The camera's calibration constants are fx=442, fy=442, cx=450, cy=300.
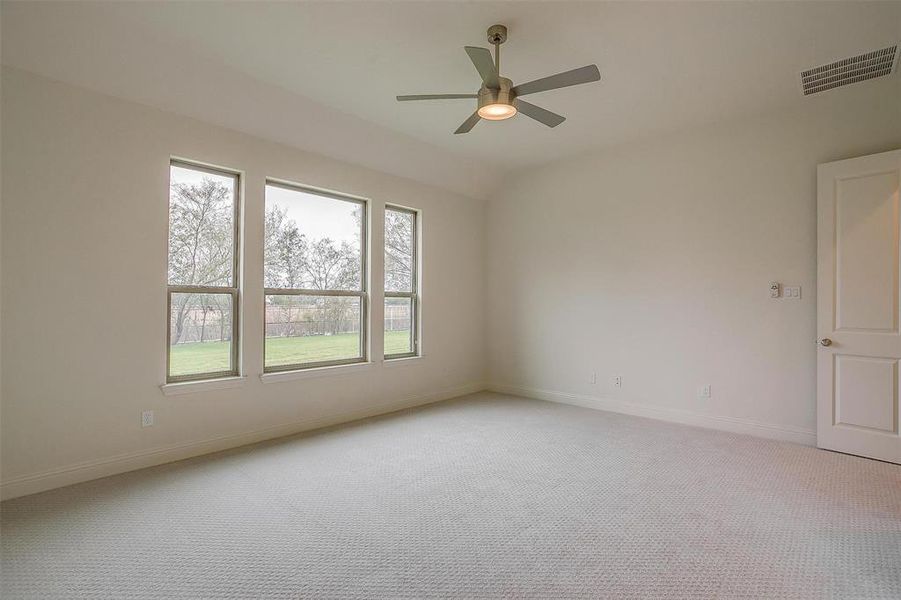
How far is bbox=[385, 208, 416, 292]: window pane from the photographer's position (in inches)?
203

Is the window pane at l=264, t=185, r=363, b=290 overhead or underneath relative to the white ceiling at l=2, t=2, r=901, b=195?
underneath

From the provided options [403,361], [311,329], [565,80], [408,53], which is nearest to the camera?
[565,80]

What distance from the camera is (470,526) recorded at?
2410 mm

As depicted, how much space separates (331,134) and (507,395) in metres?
3.78

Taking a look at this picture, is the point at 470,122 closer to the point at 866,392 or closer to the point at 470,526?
the point at 470,526

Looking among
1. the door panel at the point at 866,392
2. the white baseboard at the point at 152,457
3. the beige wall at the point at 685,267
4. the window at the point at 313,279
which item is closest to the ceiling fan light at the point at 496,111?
the window at the point at 313,279

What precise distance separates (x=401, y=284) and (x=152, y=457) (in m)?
2.94

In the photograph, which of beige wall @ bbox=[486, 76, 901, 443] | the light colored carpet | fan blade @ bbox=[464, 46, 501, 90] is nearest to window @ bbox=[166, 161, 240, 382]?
the light colored carpet

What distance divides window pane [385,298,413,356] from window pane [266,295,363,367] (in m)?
0.40

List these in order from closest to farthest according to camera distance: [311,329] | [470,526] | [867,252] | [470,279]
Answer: [470,526] < [867,252] < [311,329] < [470,279]

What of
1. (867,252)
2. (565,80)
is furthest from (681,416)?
(565,80)

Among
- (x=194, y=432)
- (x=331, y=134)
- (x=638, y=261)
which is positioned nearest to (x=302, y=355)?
(x=194, y=432)

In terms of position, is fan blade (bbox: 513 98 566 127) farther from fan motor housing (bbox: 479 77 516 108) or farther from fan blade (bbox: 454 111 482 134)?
fan blade (bbox: 454 111 482 134)

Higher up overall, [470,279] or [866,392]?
[470,279]
